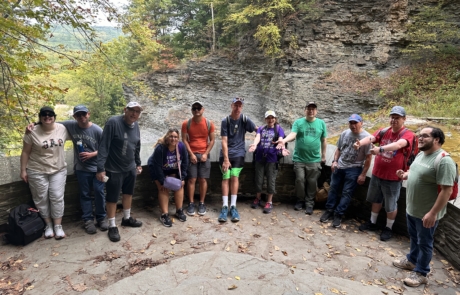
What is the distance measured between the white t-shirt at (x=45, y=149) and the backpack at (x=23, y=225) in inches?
22.3

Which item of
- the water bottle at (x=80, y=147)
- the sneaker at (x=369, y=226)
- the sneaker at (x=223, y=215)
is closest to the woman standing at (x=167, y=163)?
the sneaker at (x=223, y=215)

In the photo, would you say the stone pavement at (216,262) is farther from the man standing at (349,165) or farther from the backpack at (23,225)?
the man standing at (349,165)

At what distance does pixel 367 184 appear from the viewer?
13.9 feet

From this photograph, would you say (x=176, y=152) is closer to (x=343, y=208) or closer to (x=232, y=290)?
(x=232, y=290)

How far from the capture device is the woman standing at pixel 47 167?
328cm

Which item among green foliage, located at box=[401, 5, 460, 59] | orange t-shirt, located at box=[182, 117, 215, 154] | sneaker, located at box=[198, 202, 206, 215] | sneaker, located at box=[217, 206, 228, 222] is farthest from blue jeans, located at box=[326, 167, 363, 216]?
green foliage, located at box=[401, 5, 460, 59]

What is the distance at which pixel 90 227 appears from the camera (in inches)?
145

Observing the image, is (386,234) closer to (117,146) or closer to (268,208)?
(268,208)

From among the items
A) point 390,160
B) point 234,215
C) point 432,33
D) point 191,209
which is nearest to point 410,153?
point 390,160

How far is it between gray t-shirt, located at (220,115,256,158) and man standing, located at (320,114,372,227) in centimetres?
150

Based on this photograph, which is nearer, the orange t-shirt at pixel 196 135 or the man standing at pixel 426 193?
the man standing at pixel 426 193

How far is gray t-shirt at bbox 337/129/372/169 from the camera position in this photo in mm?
4016

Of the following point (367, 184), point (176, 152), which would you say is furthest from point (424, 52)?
point (176, 152)

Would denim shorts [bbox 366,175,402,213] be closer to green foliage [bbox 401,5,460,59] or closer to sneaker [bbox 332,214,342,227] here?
sneaker [bbox 332,214,342,227]
